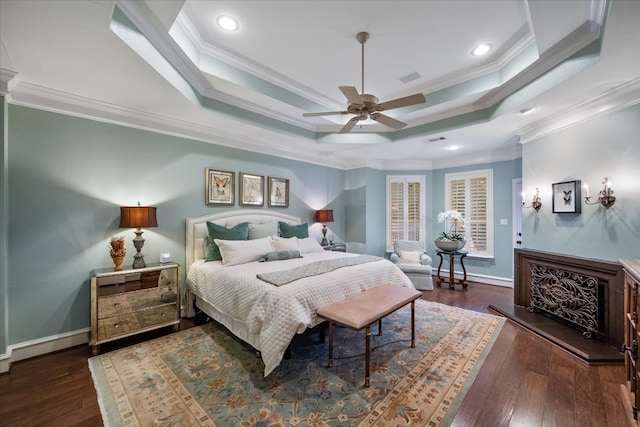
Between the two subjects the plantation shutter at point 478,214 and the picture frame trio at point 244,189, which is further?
the plantation shutter at point 478,214

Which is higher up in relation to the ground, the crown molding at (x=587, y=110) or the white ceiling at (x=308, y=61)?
the white ceiling at (x=308, y=61)

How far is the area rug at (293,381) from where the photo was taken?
5.77 feet

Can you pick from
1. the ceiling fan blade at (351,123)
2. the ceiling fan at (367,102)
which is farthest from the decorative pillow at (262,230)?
the ceiling fan at (367,102)

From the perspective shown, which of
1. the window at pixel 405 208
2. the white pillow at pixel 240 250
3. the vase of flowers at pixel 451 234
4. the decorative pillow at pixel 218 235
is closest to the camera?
the white pillow at pixel 240 250

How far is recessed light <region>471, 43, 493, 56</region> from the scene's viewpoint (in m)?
2.50

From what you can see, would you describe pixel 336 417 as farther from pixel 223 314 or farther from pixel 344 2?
pixel 344 2

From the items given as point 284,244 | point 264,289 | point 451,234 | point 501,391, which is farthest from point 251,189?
point 451,234

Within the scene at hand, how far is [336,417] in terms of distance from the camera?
174 cm

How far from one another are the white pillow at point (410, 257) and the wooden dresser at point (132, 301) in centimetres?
407

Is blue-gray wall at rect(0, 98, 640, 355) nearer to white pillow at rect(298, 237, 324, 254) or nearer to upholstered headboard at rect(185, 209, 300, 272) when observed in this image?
upholstered headboard at rect(185, 209, 300, 272)

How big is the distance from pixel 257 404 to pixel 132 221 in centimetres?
233

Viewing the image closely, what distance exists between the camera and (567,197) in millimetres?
3119

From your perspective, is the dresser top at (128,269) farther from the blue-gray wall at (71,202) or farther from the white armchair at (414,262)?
the white armchair at (414,262)

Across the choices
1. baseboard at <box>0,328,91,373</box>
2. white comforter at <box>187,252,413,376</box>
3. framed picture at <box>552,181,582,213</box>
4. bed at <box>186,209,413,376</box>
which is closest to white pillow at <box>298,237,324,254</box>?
bed at <box>186,209,413,376</box>
